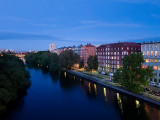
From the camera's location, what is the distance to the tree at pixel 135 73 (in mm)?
21578

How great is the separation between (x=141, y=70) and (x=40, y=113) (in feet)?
59.6

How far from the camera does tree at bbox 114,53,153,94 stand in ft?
70.8

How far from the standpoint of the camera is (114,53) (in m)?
41.7

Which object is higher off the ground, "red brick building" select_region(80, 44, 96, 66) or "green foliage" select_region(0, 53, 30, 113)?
"red brick building" select_region(80, 44, 96, 66)

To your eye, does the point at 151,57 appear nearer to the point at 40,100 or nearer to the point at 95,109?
the point at 95,109

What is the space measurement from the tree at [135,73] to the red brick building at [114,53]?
16.4 meters

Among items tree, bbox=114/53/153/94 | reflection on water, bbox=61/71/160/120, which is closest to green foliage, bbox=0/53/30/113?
reflection on water, bbox=61/71/160/120

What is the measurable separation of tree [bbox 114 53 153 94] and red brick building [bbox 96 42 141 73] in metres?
16.4

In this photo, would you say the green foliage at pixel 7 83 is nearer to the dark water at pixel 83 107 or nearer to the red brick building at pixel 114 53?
the dark water at pixel 83 107

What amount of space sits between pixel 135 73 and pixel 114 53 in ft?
64.7

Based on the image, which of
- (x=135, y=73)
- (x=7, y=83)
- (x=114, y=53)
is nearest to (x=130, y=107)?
(x=135, y=73)

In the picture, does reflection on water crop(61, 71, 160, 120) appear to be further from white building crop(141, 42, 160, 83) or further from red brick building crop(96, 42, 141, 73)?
red brick building crop(96, 42, 141, 73)

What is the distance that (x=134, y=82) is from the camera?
72.7 ft

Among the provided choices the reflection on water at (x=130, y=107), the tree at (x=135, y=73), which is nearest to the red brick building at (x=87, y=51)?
the reflection on water at (x=130, y=107)
